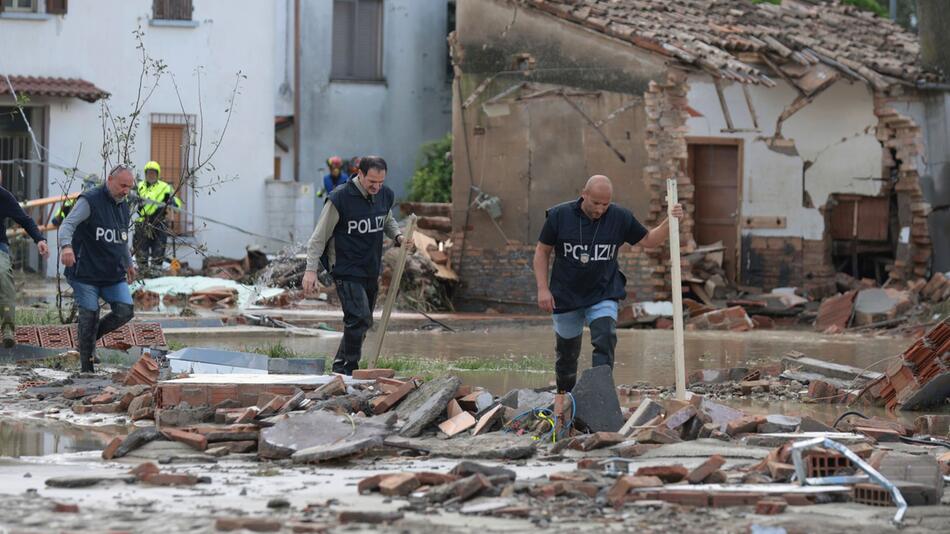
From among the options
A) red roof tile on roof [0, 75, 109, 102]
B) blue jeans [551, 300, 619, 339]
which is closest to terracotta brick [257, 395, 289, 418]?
blue jeans [551, 300, 619, 339]

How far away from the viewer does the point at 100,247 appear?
37.4 feet

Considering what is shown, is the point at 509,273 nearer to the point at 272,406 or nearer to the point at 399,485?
the point at 272,406

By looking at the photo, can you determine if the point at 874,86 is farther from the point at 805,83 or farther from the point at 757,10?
the point at 757,10

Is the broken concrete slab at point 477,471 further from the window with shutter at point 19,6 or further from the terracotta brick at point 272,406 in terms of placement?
the window with shutter at point 19,6

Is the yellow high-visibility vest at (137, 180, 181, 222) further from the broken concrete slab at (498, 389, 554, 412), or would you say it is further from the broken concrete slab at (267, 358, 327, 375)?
the broken concrete slab at (498, 389, 554, 412)

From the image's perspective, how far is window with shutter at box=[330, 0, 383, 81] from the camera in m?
29.3

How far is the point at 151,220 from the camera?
15.8 meters

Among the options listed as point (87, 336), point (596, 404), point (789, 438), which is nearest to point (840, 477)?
point (789, 438)

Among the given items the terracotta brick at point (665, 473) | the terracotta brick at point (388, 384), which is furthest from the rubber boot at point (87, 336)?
the terracotta brick at point (665, 473)

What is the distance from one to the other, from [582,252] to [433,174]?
18.7 m

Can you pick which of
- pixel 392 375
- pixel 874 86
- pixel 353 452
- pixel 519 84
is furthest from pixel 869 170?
pixel 353 452

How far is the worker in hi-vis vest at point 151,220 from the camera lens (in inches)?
578

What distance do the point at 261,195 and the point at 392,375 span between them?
16.6 m

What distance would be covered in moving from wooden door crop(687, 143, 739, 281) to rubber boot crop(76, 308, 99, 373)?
1275 centimetres
